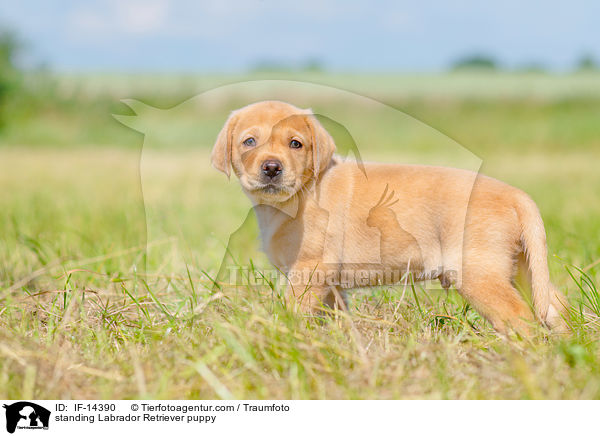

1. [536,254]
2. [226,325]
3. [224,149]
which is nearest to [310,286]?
[226,325]

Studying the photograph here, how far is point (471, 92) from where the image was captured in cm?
2553

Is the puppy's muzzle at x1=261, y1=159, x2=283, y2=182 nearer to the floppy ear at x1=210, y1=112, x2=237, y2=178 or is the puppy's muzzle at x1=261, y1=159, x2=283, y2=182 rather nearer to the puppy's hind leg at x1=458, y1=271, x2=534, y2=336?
the floppy ear at x1=210, y1=112, x2=237, y2=178

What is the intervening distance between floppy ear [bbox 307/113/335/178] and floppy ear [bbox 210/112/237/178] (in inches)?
17.8

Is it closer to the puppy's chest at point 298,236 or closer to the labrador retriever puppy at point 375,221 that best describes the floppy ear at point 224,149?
the labrador retriever puppy at point 375,221

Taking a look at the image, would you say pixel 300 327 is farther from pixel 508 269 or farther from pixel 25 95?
pixel 25 95

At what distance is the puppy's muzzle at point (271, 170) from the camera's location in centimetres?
331

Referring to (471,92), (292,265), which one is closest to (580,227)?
(292,265)

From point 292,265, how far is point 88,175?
862cm

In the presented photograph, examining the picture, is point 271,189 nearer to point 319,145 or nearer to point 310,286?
point 319,145
